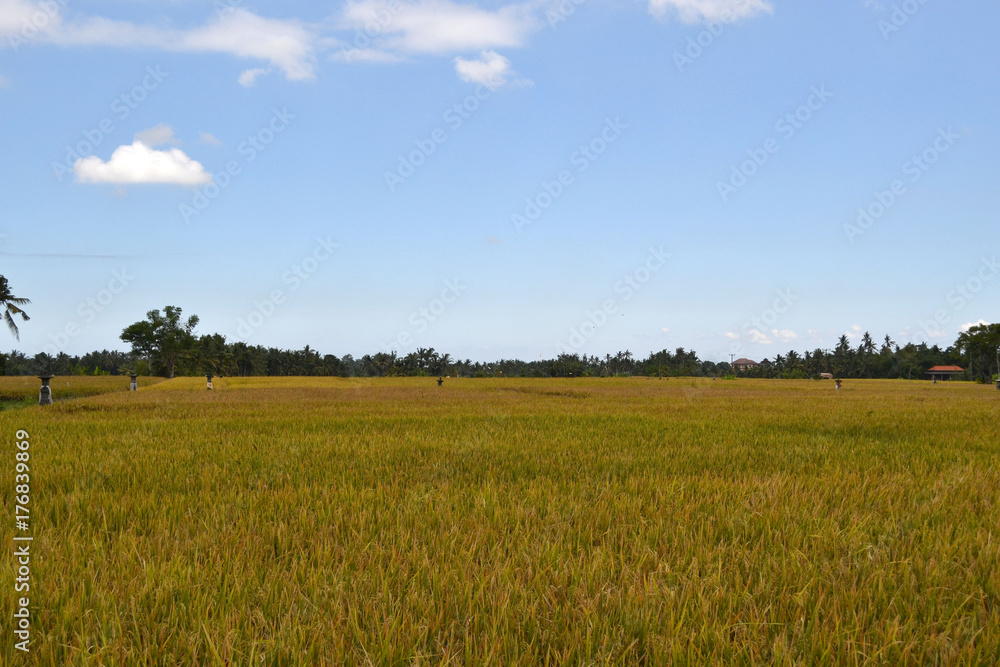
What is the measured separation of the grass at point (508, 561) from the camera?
7.54 ft

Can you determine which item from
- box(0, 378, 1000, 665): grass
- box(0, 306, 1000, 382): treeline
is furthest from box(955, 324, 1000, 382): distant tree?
box(0, 378, 1000, 665): grass

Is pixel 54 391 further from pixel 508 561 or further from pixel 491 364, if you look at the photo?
pixel 491 364

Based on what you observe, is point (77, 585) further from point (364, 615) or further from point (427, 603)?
point (427, 603)

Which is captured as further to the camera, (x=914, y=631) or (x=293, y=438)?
(x=293, y=438)

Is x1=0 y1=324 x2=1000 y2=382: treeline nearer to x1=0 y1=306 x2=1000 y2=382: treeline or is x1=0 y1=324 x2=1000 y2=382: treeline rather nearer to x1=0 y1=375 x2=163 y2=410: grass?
x1=0 y1=306 x2=1000 y2=382: treeline

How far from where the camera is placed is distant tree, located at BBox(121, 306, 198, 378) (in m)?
81.3

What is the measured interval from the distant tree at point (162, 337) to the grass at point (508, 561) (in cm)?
8581

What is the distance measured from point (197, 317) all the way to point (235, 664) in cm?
9547

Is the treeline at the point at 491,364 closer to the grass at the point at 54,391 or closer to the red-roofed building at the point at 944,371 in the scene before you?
the red-roofed building at the point at 944,371

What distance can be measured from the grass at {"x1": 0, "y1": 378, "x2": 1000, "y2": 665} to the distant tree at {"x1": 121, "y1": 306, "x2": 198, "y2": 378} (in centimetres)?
8581

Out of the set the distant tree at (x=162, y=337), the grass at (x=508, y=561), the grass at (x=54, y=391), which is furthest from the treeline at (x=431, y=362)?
the grass at (x=508, y=561)

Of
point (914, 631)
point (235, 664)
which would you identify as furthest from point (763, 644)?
point (235, 664)

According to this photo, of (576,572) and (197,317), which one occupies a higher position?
(197,317)

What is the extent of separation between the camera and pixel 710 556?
10.5 feet
